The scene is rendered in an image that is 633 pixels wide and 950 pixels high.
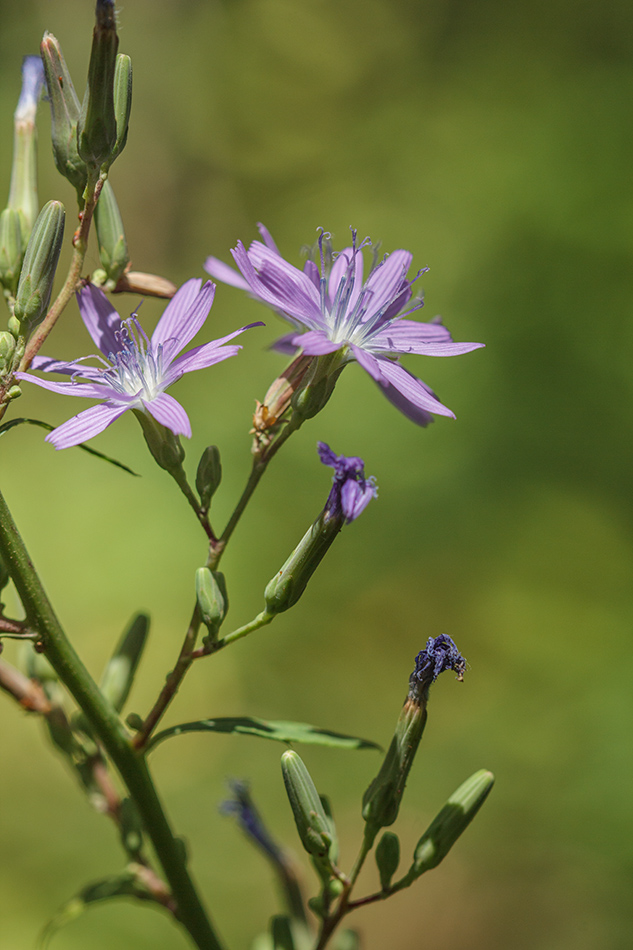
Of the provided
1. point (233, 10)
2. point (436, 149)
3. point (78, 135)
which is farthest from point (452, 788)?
point (233, 10)

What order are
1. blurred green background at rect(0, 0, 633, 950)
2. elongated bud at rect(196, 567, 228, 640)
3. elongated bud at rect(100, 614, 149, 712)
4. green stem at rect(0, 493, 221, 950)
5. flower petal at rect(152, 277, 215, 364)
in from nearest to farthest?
green stem at rect(0, 493, 221, 950)
elongated bud at rect(196, 567, 228, 640)
flower petal at rect(152, 277, 215, 364)
elongated bud at rect(100, 614, 149, 712)
blurred green background at rect(0, 0, 633, 950)

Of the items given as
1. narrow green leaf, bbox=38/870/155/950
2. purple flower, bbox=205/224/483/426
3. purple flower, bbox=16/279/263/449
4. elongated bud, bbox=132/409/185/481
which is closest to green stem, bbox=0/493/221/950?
narrow green leaf, bbox=38/870/155/950

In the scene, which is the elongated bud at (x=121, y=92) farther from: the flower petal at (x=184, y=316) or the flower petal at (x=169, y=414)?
the flower petal at (x=169, y=414)

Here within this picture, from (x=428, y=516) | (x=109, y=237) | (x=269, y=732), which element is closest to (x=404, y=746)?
(x=269, y=732)

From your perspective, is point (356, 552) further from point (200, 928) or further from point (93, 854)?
point (200, 928)

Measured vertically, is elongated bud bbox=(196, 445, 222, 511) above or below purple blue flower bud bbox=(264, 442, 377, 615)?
above

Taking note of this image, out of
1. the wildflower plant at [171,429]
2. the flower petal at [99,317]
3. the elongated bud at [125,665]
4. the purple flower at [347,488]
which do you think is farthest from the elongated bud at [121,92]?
the elongated bud at [125,665]

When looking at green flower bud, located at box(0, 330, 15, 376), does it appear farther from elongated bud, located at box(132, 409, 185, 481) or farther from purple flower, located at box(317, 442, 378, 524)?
purple flower, located at box(317, 442, 378, 524)
